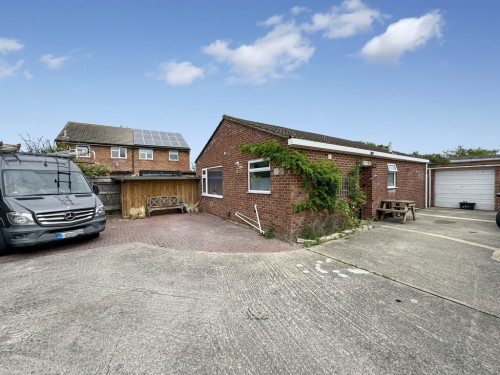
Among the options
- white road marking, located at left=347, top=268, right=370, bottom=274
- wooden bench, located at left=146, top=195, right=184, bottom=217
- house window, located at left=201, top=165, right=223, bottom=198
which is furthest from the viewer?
wooden bench, located at left=146, top=195, right=184, bottom=217

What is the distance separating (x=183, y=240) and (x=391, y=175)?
10211 millimetres

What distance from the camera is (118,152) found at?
902 inches

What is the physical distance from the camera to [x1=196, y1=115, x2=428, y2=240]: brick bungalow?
261 inches

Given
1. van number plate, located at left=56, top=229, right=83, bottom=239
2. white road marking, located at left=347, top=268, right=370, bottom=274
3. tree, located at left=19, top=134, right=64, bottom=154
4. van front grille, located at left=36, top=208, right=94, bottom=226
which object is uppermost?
tree, located at left=19, top=134, right=64, bottom=154

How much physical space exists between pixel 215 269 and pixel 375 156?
27.4 feet

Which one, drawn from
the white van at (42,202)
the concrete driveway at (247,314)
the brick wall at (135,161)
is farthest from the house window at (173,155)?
the concrete driveway at (247,314)

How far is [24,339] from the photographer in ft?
7.95

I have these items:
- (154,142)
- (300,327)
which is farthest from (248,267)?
(154,142)

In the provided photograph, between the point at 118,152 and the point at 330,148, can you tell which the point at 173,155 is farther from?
the point at 330,148

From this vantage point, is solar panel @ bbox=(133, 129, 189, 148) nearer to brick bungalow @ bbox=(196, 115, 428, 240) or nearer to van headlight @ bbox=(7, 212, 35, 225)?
brick bungalow @ bbox=(196, 115, 428, 240)

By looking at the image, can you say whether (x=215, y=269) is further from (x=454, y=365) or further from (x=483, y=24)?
(x=483, y=24)

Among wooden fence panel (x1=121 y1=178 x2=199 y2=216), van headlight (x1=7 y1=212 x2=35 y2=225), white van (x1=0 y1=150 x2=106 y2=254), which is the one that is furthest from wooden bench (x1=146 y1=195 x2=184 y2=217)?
van headlight (x1=7 y1=212 x2=35 y2=225)

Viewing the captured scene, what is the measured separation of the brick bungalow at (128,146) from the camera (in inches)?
852

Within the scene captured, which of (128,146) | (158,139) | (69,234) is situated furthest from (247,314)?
(158,139)
